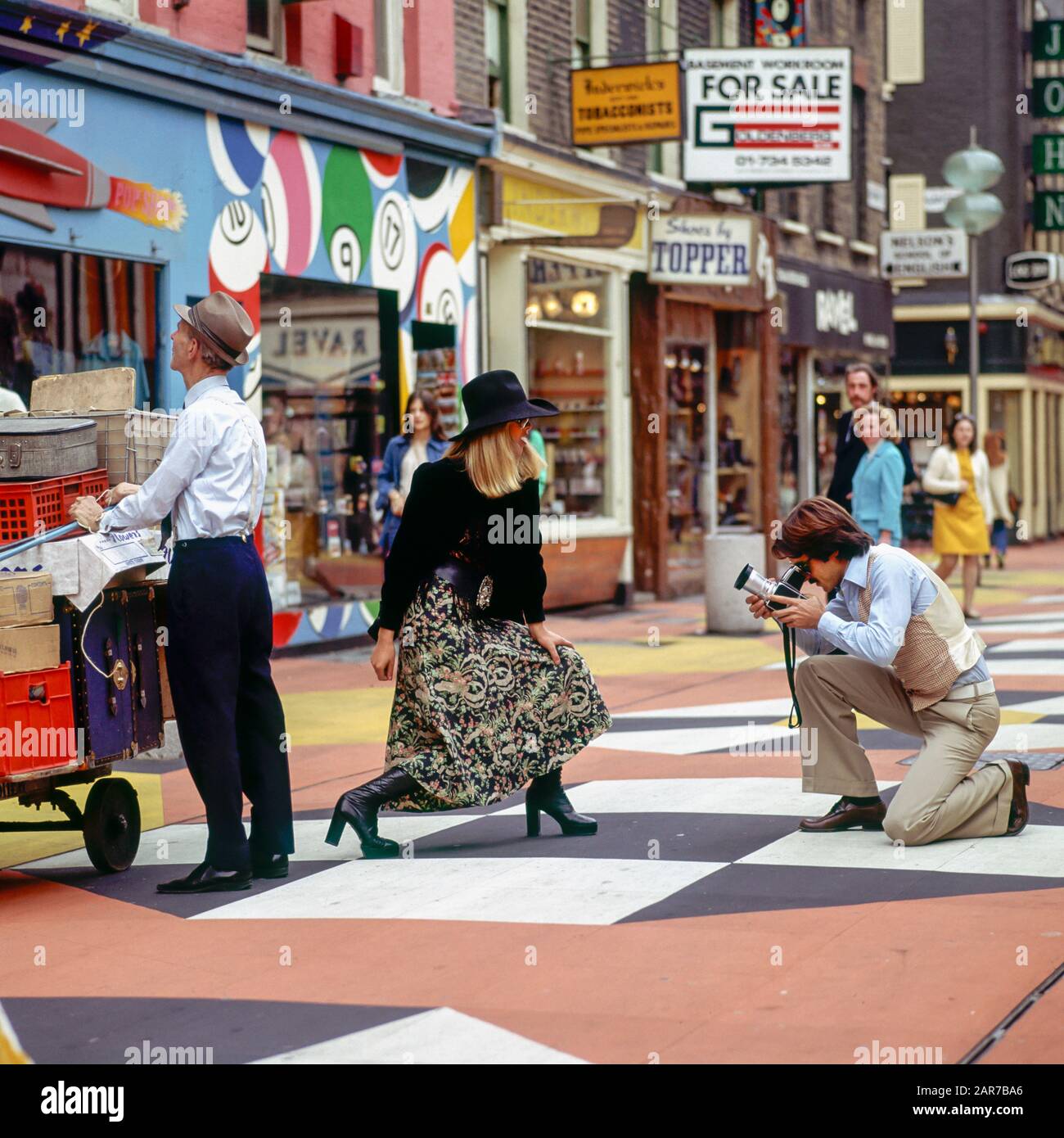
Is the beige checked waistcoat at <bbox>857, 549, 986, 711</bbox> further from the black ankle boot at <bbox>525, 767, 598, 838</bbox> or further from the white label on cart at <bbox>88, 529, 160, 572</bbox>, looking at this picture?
the white label on cart at <bbox>88, 529, 160, 572</bbox>

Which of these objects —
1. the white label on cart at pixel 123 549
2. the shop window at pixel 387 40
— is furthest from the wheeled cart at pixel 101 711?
the shop window at pixel 387 40

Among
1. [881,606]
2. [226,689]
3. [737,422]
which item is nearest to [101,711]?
[226,689]

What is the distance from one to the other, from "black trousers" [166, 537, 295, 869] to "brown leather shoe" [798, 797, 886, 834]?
1993 mm

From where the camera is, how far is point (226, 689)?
242 inches

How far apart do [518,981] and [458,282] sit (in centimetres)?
1180

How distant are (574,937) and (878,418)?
6295mm

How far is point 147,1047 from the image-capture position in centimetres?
452

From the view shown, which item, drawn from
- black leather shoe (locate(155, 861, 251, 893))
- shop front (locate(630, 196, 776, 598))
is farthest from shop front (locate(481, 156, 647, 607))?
black leather shoe (locate(155, 861, 251, 893))

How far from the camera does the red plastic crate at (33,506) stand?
6.30 meters

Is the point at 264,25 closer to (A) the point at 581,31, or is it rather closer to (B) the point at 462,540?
(A) the point at 581,31

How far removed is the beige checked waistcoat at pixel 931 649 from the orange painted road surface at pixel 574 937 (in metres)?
0.58

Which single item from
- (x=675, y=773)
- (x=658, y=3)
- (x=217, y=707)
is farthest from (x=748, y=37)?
(x=217, y=707)

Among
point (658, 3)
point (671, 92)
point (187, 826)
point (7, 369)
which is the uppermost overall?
point (658, 3)

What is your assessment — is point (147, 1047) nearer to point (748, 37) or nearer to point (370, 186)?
point (370, 186)
